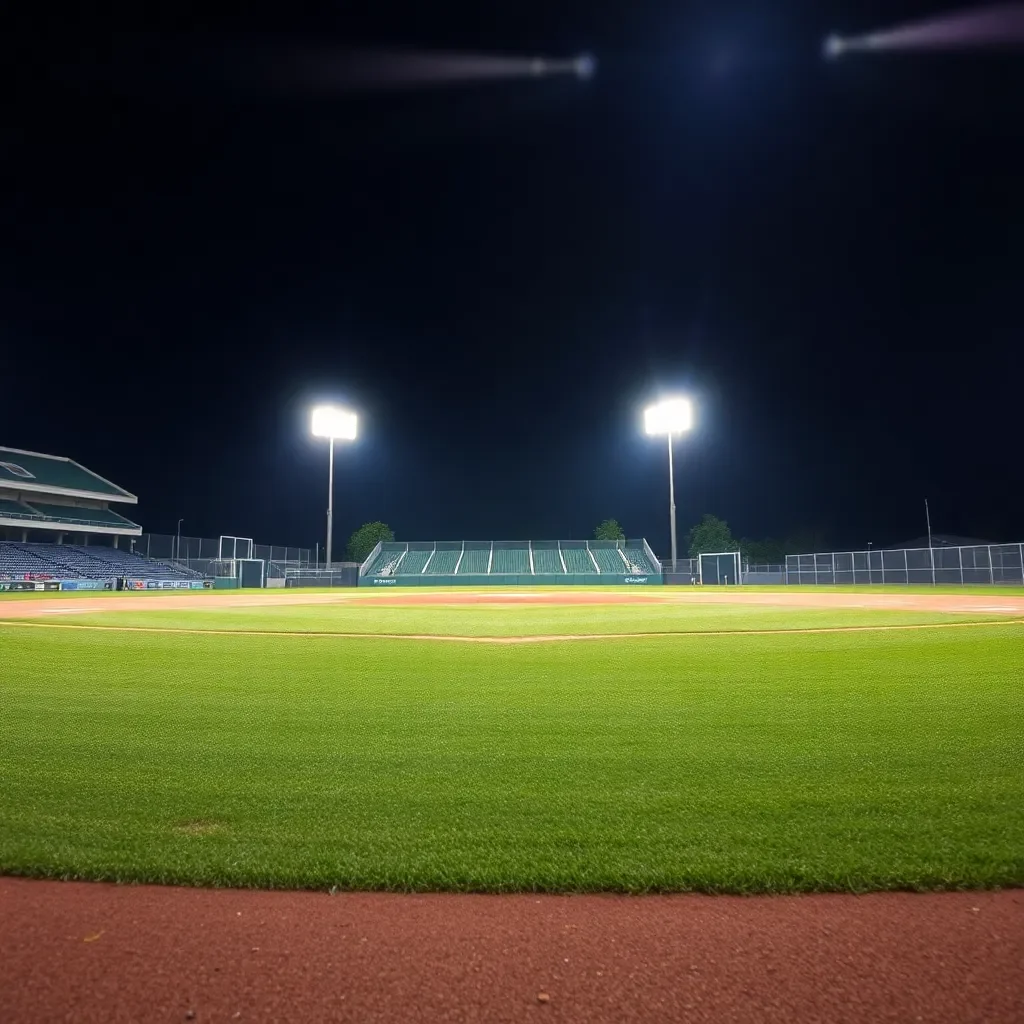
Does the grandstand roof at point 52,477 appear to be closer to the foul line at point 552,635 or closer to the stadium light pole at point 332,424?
the stadium light pole at point 332,424

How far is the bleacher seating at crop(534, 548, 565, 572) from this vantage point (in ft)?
176

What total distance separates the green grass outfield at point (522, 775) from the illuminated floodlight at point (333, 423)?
43.8m

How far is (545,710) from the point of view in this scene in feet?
16.2

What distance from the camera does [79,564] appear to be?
43500 mm

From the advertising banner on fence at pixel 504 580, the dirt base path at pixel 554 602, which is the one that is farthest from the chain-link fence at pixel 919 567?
the advertising banner on fence at pixel 504 580

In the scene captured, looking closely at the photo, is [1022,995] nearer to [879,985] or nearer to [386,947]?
[879,985]

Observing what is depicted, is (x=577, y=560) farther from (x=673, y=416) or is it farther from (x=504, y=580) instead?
(x=673, y=416)

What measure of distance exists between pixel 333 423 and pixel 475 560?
17.2 metres

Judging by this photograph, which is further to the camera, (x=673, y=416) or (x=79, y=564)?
(x=673, y=416)

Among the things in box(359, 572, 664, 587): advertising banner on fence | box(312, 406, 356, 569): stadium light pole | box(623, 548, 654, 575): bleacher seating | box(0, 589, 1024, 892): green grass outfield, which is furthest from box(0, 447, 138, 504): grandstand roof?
box(0, 589, 1024, 892): green grass outfield

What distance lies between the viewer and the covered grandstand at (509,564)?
51.1 metres

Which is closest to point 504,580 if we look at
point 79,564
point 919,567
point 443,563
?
point 443,563

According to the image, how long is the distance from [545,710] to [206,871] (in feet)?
9.90

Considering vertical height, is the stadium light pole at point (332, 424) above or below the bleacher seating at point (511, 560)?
above
